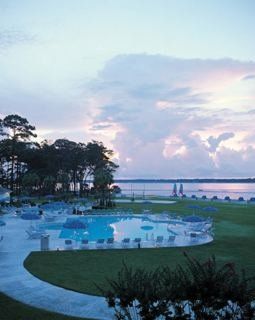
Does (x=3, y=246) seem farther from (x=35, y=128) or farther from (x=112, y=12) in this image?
(x=35, y=128)

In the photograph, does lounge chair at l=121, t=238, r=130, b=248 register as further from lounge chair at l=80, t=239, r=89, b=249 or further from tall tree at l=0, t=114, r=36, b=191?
tall tree at l=0, t=114, r=36, b=191

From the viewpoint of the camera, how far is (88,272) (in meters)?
14.4

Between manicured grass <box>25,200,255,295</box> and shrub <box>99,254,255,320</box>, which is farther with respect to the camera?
manicured grass <box>25,200,255,295</box>

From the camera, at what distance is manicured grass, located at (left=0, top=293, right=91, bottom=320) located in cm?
957

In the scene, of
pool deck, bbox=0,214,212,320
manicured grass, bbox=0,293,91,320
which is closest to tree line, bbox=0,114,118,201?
pool deck, bbox=0,214,212,320

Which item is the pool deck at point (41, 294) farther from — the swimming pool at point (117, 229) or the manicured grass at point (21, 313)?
the swimming pool at point (117, 229)

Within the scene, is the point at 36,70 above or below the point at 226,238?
above

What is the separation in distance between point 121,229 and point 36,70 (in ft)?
47.4

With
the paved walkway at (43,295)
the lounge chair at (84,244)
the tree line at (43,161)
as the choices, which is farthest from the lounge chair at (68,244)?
the tree line at (43,161)

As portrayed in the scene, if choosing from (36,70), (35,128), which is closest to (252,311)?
(36,70)

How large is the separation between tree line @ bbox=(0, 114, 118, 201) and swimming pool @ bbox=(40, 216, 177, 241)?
20.0 m

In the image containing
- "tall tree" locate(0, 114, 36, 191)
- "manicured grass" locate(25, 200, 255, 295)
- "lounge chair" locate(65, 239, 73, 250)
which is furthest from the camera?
"tall tree" locate(0, 114, 36, 191)

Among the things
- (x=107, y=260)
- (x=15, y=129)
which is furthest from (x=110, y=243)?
(x=15, y=129)

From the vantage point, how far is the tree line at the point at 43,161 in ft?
182
